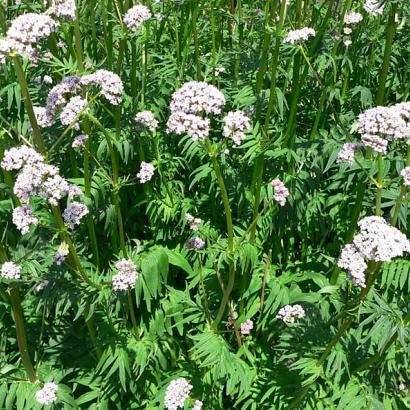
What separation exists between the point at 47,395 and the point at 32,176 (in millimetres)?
1376

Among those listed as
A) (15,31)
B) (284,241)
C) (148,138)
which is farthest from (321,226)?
(15,31)

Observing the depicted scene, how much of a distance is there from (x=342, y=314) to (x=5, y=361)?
88.9 inches

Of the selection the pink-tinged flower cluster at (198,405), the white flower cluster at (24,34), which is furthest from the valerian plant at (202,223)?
the white flower cluster at (24,34)

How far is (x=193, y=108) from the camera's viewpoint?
2398 millimetres

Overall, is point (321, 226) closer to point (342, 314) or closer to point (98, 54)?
point (342, 314)

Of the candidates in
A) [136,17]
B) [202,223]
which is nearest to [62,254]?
[202,223]

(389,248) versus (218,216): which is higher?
(389,248)

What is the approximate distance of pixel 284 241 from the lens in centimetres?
423

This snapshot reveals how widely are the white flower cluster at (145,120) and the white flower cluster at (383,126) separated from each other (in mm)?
1420

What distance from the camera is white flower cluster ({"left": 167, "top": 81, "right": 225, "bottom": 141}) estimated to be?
2.38 m

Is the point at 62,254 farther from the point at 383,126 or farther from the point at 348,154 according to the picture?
the point at 383,126

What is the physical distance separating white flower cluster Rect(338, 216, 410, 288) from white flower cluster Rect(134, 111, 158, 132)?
62.5 inches

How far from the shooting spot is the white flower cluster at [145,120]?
11.0 feet

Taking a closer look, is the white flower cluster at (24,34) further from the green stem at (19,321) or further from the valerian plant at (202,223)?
the green stem at (19,321)
